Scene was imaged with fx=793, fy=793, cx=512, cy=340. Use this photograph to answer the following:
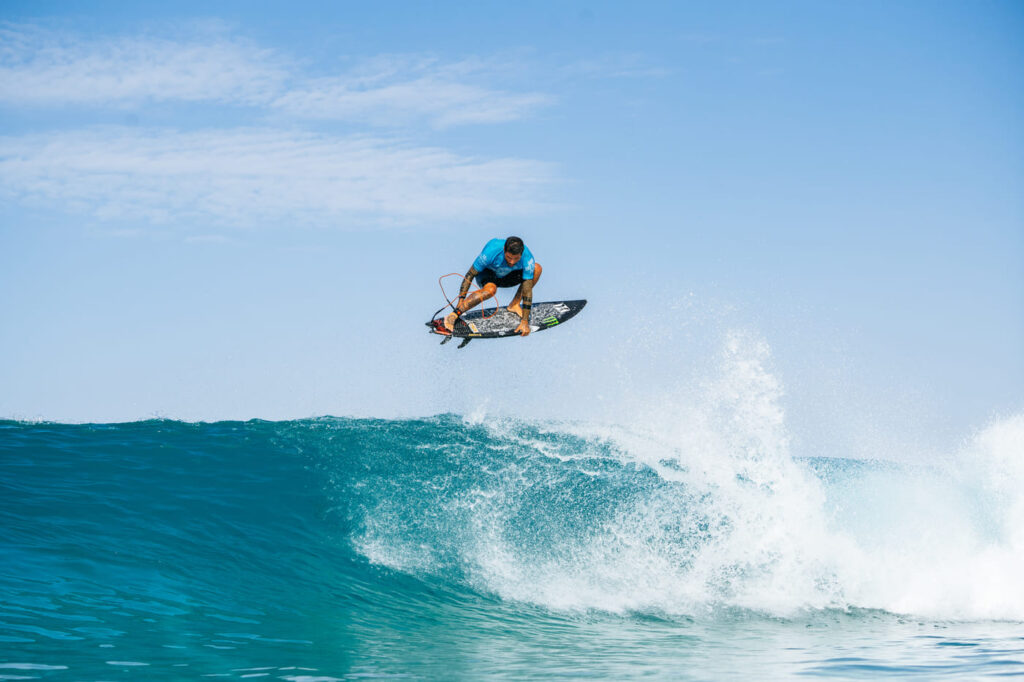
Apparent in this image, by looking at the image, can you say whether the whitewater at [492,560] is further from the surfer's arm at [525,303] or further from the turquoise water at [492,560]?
the surfer's arm at [525,303]

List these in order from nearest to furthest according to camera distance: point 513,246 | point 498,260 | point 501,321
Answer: point 513,246 < point 498,260 < point 501,321

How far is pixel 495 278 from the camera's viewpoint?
872 cm

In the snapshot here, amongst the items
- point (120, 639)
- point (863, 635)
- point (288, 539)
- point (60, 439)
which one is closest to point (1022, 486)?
point (863, 635)

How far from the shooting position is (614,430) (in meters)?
12.1

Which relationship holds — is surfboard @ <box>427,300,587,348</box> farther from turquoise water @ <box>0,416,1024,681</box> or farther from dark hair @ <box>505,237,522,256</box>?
turquoise water @ <box>0,416,1024,681</box>

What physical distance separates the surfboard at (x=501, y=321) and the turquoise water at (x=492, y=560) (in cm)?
231

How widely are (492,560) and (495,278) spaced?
3.14 meters

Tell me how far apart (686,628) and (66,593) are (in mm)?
5472

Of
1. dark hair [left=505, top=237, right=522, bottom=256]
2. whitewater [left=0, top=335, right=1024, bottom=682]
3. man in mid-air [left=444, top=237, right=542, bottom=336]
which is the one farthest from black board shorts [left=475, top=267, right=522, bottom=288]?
whitewater [left=0, top=335, right=1024, bottom=682]

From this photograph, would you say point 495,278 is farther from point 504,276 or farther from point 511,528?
point 511,528

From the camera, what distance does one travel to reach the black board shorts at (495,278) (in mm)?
8680

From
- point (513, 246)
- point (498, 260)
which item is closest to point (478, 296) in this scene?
point (498, 260)

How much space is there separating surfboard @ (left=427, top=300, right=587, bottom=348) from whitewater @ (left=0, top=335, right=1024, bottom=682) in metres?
2.30

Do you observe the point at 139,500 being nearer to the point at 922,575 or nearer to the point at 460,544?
the point at 460,544
